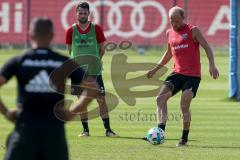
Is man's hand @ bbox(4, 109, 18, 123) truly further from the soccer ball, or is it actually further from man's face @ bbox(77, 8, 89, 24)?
man's face @ bbox(77, 8, 89, 24)

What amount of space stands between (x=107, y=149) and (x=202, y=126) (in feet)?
14.2

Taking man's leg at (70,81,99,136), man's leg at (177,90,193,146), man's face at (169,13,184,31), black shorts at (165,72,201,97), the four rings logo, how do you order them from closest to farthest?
man's leg at (70,81,99,136)
man's face at (169,13,184,31)
man's leg at (177,90,193,146)
black shorts at (165,72,201,97)
the four rings logo

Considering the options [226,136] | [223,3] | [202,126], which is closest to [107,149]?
[226,136]

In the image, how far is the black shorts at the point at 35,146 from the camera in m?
7.77

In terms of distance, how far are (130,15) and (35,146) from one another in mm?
42561

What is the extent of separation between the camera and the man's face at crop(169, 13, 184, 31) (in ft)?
47.0

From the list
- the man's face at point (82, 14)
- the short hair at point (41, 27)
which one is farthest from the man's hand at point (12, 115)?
the man's face at point (82, 14)

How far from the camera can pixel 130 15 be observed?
50.1 m

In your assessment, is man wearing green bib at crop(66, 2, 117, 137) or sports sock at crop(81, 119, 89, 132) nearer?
man wearing green bib at crop(66, 2, 117, 137)

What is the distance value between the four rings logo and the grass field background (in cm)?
2418

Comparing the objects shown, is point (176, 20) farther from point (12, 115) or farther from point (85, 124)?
point (12, 115)

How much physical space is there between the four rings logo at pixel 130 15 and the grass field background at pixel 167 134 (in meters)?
24.2

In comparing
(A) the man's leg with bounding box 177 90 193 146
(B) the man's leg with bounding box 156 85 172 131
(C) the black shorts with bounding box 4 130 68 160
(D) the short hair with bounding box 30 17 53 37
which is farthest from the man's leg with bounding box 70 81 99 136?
(B) the man's leg with bounding box 156 85 172 131

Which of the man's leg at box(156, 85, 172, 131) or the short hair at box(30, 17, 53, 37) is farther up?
the short hair at box(30, 17, 53, 37)
